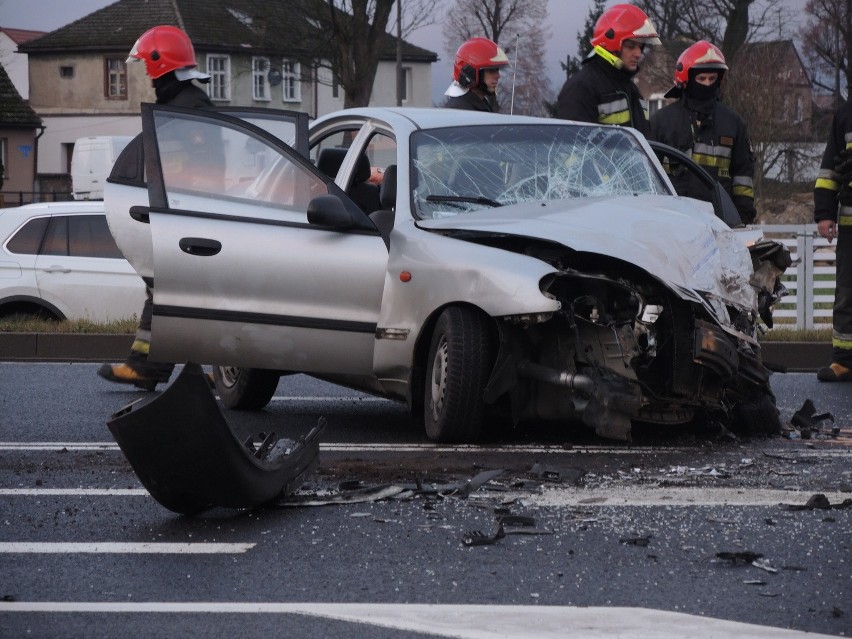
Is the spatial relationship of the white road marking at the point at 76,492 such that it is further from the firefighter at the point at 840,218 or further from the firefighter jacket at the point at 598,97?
the firefighter at the point at 840,218

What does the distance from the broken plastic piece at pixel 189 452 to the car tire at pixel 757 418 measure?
3.07 m

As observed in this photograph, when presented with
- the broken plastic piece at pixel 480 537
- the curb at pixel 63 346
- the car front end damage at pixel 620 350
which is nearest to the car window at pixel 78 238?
the curb at pixel 63 346

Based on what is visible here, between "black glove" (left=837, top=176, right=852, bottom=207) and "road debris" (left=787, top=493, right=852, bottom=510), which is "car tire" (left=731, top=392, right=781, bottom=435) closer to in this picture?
"road debris" (left=787, top=493, right=852, bottom=510)

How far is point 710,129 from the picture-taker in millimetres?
10141

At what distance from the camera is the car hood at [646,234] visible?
6742 mm

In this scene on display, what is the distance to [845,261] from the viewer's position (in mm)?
11047

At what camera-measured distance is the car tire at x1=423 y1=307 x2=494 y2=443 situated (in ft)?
22.6

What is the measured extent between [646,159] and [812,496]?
3171 millimetres

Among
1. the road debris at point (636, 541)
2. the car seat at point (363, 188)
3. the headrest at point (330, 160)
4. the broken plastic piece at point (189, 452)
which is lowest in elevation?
the road debris at point (636, 541)

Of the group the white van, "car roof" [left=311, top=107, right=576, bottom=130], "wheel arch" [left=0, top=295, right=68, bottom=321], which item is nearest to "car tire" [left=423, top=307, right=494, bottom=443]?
"car roof" [left=311, top=107, right=576, bottom=130]

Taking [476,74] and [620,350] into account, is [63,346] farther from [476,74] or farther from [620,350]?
[620,350]

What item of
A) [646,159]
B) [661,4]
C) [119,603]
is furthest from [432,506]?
[661,4]

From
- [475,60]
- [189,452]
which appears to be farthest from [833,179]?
[189,452]

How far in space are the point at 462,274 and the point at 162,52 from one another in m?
3.24
